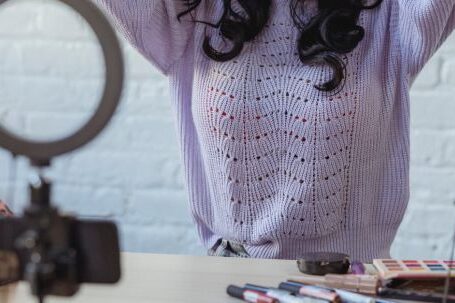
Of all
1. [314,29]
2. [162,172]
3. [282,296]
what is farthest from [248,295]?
[162,172]

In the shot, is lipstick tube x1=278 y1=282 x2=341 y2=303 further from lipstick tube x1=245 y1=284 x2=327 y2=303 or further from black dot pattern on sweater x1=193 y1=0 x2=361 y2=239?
black dot pattern on sweater x1=193 y1=0 x2=361 y2=239

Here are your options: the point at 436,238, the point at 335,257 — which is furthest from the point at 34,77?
the point at 436,238

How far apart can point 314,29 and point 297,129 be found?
10cm

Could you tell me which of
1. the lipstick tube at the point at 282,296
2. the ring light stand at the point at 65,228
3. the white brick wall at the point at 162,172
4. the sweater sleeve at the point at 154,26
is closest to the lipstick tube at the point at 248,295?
the lipstick tube at the point at 282,296

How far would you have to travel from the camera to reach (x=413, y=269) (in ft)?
1.83

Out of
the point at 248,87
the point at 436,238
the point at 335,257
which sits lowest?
the point at 436,238

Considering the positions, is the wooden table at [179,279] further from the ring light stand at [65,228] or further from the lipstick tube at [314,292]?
the ring light stand at [65,228]

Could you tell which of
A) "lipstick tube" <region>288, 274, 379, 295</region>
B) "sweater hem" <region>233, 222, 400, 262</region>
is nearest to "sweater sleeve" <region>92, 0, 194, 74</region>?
"sweater hem" <region>233, 222, 400, 262</region>

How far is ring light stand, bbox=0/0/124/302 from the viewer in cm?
34

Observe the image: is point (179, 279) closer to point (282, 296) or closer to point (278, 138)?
point (282, 296)

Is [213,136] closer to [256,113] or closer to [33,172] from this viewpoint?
[256,113]

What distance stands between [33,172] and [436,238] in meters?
0.92

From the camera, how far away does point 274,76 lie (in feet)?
2.50

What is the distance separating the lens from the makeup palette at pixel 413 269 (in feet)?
1.79
